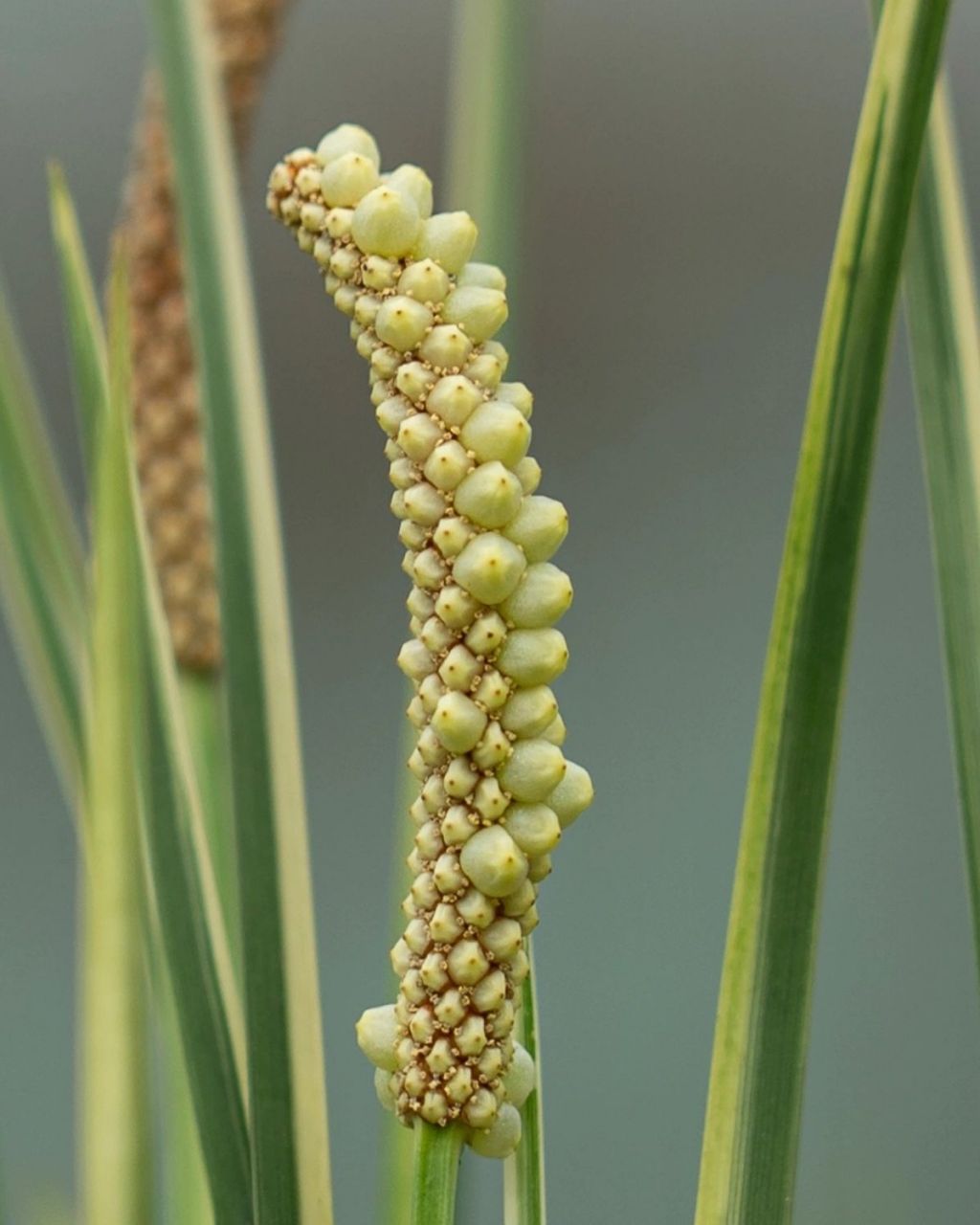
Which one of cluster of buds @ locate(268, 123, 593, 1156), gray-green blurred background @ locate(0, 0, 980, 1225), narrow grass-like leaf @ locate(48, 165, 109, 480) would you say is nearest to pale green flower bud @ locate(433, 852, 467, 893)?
cluster of buds @ locate(268, 123, 593, 1156)

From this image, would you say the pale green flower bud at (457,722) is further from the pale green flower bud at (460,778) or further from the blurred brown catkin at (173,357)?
the blurred brown catkin at (173,357)

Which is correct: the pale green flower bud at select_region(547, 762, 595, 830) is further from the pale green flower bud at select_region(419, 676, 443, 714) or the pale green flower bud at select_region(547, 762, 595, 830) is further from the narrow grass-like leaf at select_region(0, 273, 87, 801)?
the narrow grass-like leaf at select_region(0, 273, 87, 801)

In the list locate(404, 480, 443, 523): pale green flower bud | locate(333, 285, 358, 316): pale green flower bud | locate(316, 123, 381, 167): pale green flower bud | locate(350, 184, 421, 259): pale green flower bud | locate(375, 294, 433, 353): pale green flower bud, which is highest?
locate(316, 123, 381, 167): pale green flower bud

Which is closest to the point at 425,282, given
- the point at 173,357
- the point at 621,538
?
the point at 173,357

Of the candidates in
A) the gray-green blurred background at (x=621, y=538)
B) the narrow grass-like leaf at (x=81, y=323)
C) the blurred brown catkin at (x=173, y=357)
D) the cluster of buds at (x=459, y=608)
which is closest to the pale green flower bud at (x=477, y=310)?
the cluster of buds at (x=459, y=608)

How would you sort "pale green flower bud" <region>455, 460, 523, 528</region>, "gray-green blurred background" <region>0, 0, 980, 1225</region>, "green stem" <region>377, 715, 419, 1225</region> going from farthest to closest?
"gray-green blurred background" <region>0, 0, 980, 1225</region>
"green stem" <region>377, 715, 419, 1225</region>
"pale green flower bud" <region>455, 460, 523, 528</region>

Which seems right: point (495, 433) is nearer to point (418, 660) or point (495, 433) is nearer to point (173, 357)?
point (418, 660)
